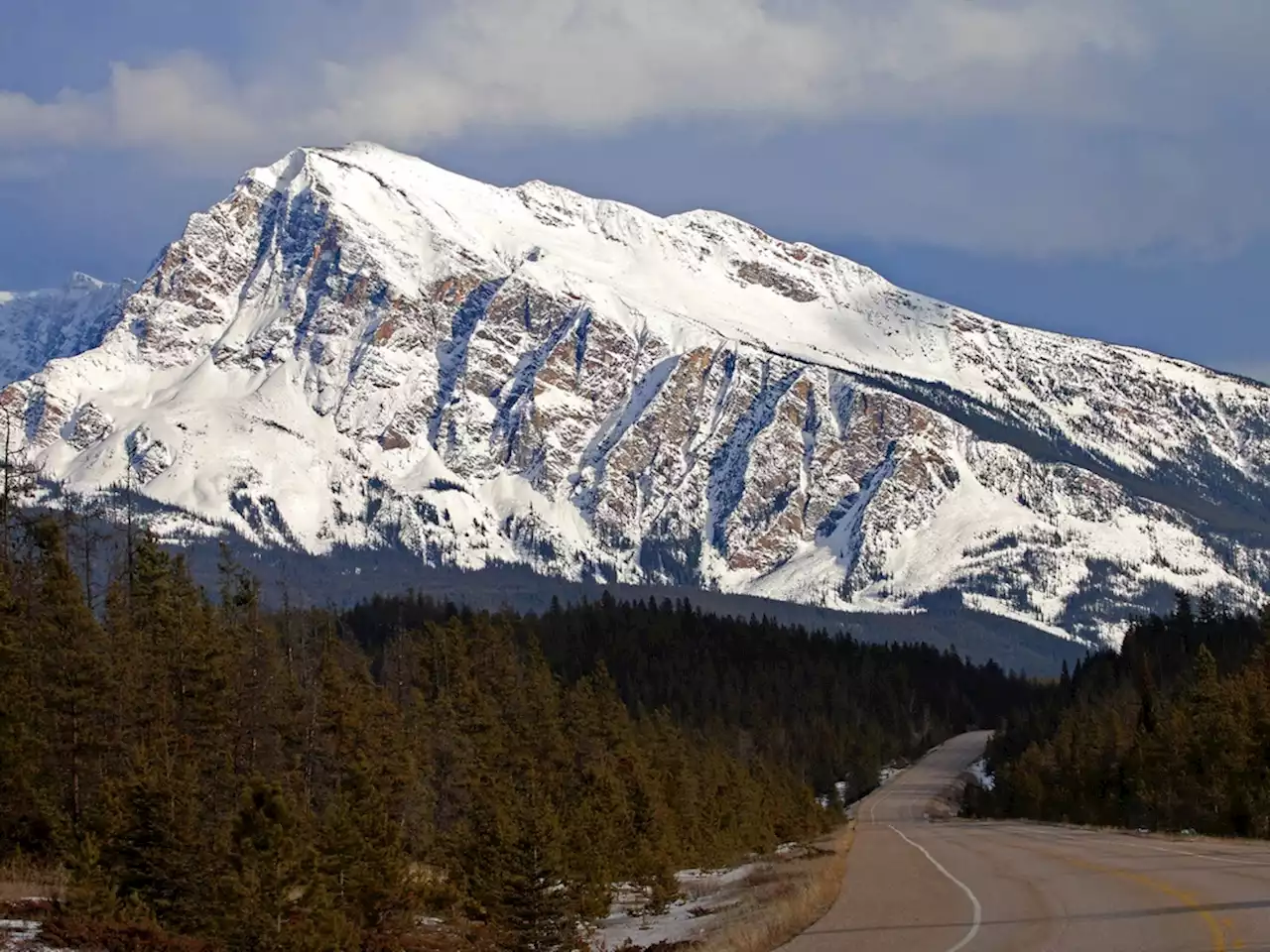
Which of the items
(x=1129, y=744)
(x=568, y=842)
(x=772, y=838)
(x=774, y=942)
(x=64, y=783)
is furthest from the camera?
(x=1129, y=744)

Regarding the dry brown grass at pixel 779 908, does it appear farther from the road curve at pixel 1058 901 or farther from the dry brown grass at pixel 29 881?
the dry brown grass at pixel 29 881

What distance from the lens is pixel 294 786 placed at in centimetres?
6103

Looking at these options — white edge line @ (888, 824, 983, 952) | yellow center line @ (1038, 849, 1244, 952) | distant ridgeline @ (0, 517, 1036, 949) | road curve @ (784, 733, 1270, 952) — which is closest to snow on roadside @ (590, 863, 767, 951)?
distant ridgeline @ (0, 517, 1036, 949)

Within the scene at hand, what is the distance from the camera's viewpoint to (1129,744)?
102 m

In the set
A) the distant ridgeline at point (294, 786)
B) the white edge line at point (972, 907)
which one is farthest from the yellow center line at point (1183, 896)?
the distant ridgeline at point (294, 786)

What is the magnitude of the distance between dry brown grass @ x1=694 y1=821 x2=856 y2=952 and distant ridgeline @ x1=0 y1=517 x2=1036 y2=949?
A: 148 inches

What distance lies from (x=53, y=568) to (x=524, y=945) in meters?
26.2

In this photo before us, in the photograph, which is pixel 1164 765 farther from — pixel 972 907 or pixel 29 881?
pixel 29 881

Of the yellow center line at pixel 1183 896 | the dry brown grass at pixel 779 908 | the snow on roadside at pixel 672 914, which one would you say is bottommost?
the snow on roadside at pixel 672 914

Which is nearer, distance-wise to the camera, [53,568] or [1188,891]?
[1188,891]

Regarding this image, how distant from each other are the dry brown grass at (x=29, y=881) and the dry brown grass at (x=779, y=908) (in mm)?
14032

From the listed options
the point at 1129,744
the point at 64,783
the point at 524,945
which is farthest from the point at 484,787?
the point at 1129,744

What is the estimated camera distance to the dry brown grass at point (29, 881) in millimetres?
35875

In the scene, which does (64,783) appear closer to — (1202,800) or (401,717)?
(401,717)
